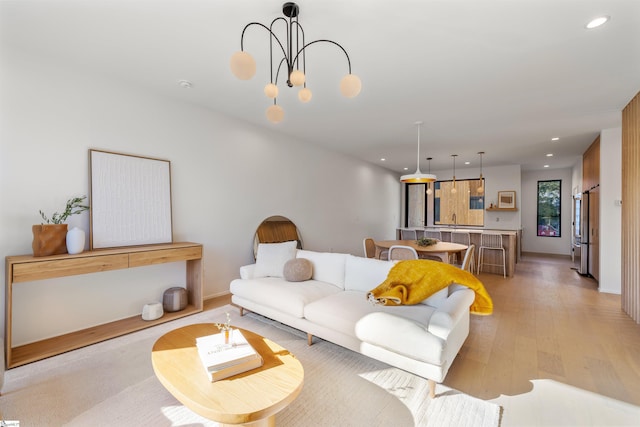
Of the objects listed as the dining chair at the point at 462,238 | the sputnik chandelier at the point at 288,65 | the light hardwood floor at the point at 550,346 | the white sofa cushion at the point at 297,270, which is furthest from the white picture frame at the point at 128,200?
the dining chair at the point at 462,238

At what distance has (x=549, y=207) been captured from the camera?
27.1 ft

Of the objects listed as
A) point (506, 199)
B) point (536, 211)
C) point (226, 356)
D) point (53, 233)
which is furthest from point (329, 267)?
point (536, 211)

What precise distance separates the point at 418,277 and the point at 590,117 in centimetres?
379

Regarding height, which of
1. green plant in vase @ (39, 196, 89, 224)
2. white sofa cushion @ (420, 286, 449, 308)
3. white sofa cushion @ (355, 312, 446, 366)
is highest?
green plant in vase @ (39, 196, 89, 224)

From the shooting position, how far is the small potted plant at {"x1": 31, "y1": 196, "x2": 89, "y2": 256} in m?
2.38

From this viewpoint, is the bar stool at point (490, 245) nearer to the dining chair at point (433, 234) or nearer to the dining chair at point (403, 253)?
the dining chair at point (433, 234)

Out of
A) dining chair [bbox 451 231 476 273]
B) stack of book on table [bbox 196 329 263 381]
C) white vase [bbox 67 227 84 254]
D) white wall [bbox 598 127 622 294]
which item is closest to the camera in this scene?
stack of book on table [bbox 196 329 263 381]

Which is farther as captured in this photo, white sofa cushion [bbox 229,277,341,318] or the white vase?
white sofa cushion [bbox 229,277,341,318]

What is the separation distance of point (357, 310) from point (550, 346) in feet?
6.42

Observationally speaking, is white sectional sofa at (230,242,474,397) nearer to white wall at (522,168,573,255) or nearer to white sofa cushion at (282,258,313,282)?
white sofa cushion at (282,258,313,282)

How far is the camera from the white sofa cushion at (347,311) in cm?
221

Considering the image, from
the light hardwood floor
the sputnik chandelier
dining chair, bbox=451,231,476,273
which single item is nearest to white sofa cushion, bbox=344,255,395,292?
the light hardwood floor

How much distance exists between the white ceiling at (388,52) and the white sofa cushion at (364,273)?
1966 mm

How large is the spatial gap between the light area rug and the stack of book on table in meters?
0.42
